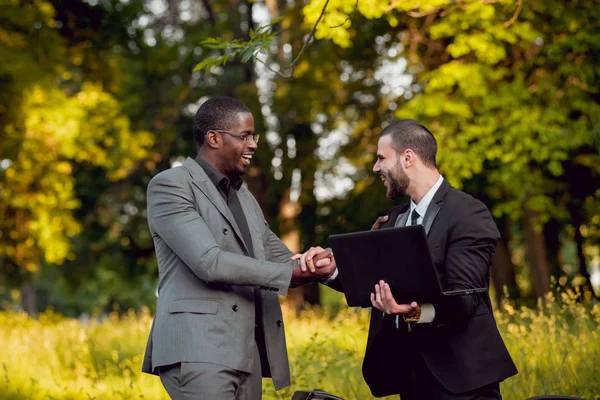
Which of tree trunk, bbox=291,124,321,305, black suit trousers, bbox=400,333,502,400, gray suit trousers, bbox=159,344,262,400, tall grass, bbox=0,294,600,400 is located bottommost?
tree trunk, bbox=291,124,321,305

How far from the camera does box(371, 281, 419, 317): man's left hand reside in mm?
3668

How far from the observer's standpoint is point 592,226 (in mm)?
19359

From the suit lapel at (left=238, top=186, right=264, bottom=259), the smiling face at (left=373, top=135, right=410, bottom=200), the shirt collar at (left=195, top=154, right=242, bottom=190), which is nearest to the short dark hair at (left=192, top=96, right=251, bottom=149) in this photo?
the shirt collar at (left=195, top=154, right=242, bottom=190)

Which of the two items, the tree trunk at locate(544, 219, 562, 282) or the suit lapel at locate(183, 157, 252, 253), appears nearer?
the suit lapel at locate(183, 157, 252, 253)

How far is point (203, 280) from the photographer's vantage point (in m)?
4.02

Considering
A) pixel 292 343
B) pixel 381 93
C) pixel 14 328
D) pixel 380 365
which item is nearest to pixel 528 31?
pixel 381 93

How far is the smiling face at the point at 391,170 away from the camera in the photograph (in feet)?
13.5

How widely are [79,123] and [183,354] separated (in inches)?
639

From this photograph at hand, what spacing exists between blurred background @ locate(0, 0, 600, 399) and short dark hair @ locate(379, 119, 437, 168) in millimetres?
2704

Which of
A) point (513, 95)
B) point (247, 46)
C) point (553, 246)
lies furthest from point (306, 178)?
point (247, 46)

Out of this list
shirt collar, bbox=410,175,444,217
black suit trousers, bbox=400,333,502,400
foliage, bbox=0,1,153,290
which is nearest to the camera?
black suit trousers, bbox=400,333,502,400

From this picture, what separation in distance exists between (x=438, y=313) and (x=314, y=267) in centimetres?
87

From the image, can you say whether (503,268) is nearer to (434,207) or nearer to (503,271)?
(503,271)

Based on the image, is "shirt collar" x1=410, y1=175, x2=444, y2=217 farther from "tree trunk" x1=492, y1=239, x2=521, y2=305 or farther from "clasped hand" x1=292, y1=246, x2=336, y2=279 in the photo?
"tree trunk" x1=492, y1=239, x2=521, y2=305
